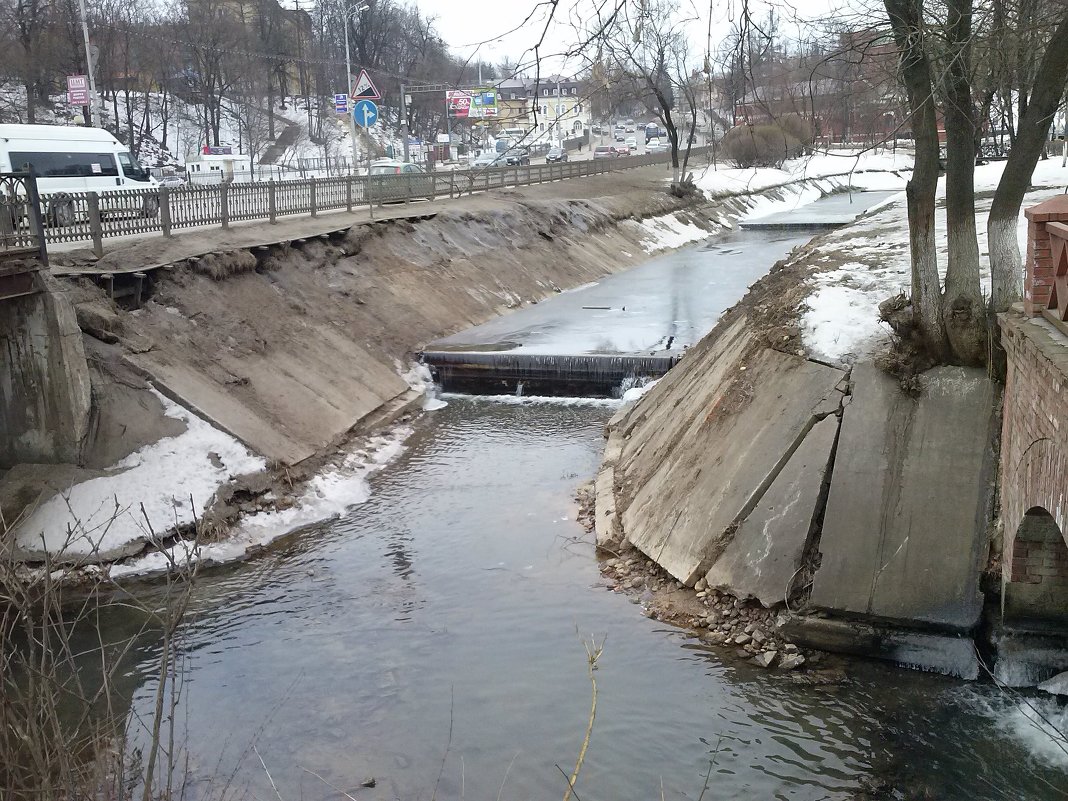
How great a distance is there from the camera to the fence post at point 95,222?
16.5 metres

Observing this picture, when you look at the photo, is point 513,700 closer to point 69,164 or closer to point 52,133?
point 69,164

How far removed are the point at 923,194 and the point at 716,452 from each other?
3.73 m

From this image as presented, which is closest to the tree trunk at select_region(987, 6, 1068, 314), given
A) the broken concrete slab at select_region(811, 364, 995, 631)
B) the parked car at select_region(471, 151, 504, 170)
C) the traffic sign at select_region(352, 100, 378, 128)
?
the broken concrete slab at select_region(811, 364, 995, 631)

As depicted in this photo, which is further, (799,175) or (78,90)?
(799,175)

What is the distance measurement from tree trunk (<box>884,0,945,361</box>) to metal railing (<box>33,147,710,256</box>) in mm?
11505

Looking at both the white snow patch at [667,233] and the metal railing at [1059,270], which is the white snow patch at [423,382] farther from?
the white snow patch at [667,233]

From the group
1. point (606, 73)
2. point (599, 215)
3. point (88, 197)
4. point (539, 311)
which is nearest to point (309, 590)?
point (606, 73)

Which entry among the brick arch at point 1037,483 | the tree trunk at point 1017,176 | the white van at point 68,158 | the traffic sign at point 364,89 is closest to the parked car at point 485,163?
the traffic sign at point 364,89

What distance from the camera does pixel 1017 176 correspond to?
10.1 metres

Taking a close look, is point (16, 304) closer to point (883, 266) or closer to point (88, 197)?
point (88, 197)

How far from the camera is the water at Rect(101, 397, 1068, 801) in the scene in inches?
292

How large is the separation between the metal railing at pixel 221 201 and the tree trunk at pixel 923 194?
37.7 ft

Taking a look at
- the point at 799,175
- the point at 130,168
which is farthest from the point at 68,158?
the point at 799,175

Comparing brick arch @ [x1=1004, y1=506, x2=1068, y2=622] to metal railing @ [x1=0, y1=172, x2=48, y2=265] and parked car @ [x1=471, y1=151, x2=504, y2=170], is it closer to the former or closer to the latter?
metal railing @ [x1=0, y1=172, x2=48, y2=265]
